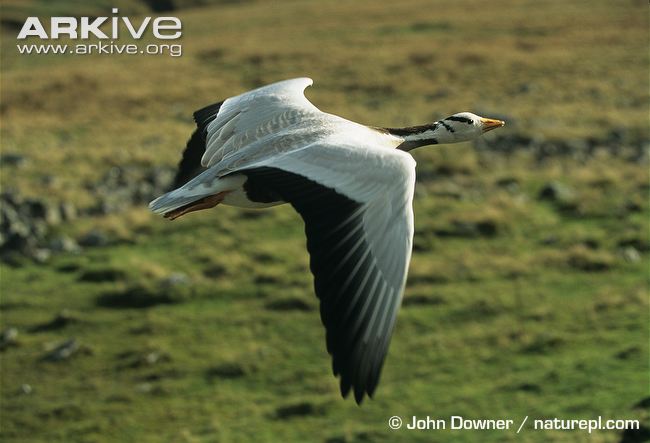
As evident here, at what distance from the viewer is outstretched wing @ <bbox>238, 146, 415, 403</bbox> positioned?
18.5 ft

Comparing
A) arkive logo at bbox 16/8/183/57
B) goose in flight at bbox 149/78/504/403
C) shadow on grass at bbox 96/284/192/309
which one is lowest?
arkive logo at bbox 16/8/183/57

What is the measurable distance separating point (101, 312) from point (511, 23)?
44.7 metres

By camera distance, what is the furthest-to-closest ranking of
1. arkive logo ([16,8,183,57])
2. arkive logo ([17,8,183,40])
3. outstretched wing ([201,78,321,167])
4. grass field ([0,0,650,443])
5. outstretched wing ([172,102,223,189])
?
arkive logo ([16,8,183,57])
arkive logo ([17,8,183,40])
grass field ([0,0,650,443])
outstretched wing ([172,102,223,189])
outstretched wing ([201,78,321,167])

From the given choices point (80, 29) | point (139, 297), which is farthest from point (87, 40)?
point (139, 297)

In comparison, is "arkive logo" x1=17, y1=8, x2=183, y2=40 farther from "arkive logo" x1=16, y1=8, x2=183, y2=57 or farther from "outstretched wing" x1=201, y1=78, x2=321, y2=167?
"outstretched wing" x1=201, y1=78, x2=321, y2=167

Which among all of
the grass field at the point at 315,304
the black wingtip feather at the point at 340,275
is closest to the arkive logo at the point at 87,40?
the grass field at the point at 315,304

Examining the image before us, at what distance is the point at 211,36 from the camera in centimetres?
6406

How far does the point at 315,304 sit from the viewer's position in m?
18.3

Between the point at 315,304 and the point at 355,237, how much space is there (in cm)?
1208

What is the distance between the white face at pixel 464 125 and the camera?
9000 mm

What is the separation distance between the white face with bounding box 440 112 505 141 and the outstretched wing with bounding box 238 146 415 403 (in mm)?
2081

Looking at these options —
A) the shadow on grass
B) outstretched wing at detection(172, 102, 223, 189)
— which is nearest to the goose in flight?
outstretched wing at detection(172, 102, 223, 189)

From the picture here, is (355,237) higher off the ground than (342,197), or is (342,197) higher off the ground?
(342,197)

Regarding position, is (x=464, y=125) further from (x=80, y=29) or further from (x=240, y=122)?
(x=80, y=29)
